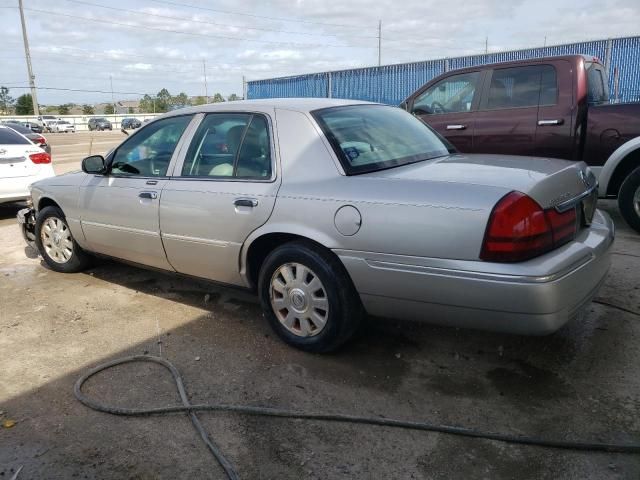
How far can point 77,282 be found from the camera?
5125 mm

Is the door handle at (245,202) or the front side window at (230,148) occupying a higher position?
the front side window at (230,148)

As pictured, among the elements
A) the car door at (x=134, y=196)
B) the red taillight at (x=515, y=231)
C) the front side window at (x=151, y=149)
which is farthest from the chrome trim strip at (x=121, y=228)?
the red taillight at (x=515, y=231)

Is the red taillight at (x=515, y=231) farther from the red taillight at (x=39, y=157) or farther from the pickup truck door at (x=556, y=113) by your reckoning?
the red taillight at (x=39, y=157)

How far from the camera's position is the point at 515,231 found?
264cm

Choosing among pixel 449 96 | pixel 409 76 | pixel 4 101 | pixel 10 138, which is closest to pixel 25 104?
pixel 4 101

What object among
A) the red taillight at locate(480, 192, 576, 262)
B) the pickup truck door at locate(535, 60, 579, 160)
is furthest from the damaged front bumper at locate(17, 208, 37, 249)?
the pickup truck door at locate(535, 60, 579, 160)

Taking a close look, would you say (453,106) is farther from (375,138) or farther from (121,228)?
(121,228)

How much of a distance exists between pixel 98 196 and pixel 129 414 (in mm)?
2305

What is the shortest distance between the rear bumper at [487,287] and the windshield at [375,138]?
642 mm

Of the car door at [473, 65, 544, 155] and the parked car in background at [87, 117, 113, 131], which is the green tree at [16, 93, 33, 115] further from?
the car door at [473, 65, 544, 155]

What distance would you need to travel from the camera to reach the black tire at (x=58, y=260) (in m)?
5.20

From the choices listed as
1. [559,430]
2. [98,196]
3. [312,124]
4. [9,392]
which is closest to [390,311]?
[559,430]

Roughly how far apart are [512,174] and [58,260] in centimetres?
432

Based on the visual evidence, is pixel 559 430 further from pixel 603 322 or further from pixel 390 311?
pixel 603 322
